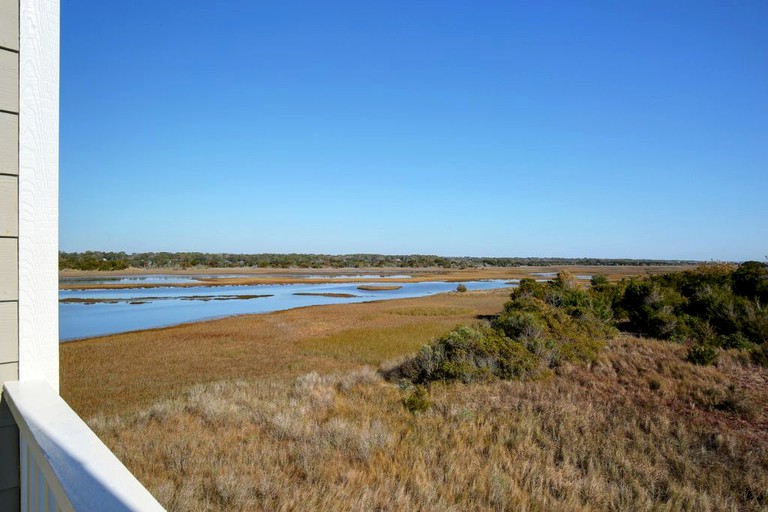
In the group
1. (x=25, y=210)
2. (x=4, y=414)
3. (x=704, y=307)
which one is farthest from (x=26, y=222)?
(x=704, y=307)

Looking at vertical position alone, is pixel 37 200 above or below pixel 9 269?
above

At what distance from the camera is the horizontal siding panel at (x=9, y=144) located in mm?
2135

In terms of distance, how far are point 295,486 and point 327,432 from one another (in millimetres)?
1682

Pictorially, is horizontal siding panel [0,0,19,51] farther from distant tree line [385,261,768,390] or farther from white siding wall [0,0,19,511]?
distant tree line [385,261,768,390]

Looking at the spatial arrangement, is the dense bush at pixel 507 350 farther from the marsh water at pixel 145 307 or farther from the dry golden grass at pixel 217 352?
the marsh water at pixel 145 307

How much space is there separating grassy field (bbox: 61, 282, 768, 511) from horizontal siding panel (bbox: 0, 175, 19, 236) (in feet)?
9.80

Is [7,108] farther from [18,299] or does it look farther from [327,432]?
[327,432]

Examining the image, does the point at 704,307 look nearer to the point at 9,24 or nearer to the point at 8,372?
the point at 8,372

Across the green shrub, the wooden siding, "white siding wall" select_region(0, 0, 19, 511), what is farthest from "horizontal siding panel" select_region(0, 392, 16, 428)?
the green shrub

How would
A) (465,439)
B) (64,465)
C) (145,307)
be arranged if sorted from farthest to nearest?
1. (145,307)
2. (465,439)
3. (64,465)

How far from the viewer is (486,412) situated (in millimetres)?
7441

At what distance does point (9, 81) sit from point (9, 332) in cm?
109

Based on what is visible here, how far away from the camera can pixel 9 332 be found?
7.00ft

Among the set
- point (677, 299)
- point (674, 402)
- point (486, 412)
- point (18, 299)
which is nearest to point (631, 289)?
point (677, 299)
